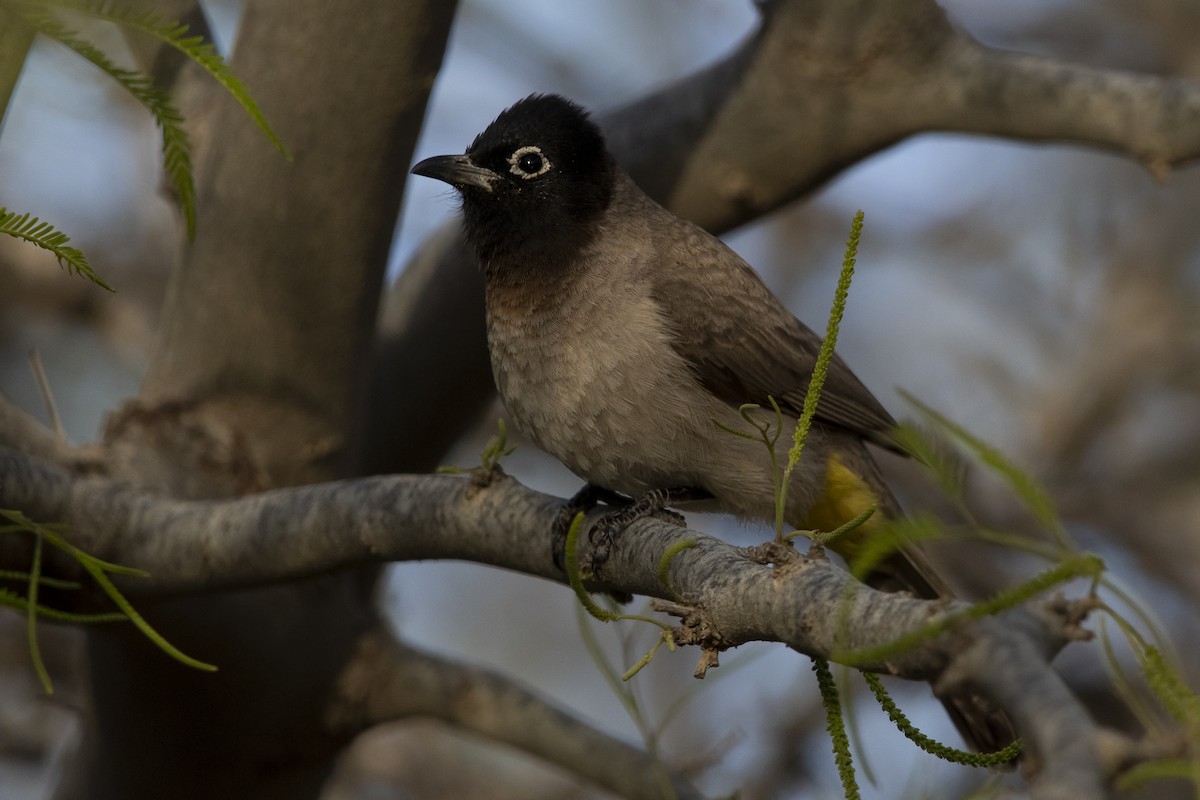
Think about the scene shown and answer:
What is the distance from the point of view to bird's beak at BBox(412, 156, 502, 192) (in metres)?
4.66

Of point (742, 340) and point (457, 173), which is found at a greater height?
point (457, 173)

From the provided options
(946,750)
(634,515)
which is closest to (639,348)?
(634,515)

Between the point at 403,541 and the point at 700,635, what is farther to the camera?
the point at 403,541

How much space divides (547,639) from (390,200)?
6912 millimetres

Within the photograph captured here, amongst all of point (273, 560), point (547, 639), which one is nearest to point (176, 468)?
point (273, 560)

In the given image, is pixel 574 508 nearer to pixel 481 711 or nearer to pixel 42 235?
pixel 481 711

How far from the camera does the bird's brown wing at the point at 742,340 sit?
431 cm

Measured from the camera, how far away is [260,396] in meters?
4.52

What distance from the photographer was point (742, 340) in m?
4.43

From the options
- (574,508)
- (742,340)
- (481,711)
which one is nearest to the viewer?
(574,508)

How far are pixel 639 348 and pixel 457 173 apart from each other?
1.08m

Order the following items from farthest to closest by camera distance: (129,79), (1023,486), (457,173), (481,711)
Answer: (457,173)
(481,711)
(129,79)
(1023,486)

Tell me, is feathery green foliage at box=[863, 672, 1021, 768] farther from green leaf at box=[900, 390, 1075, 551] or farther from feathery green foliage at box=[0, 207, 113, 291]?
feathery green foliage at box=[0, 207, 113, 291]

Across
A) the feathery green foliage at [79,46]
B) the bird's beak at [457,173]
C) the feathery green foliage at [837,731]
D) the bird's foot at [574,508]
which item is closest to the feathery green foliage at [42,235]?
the feathery green foliage at [79,46]
